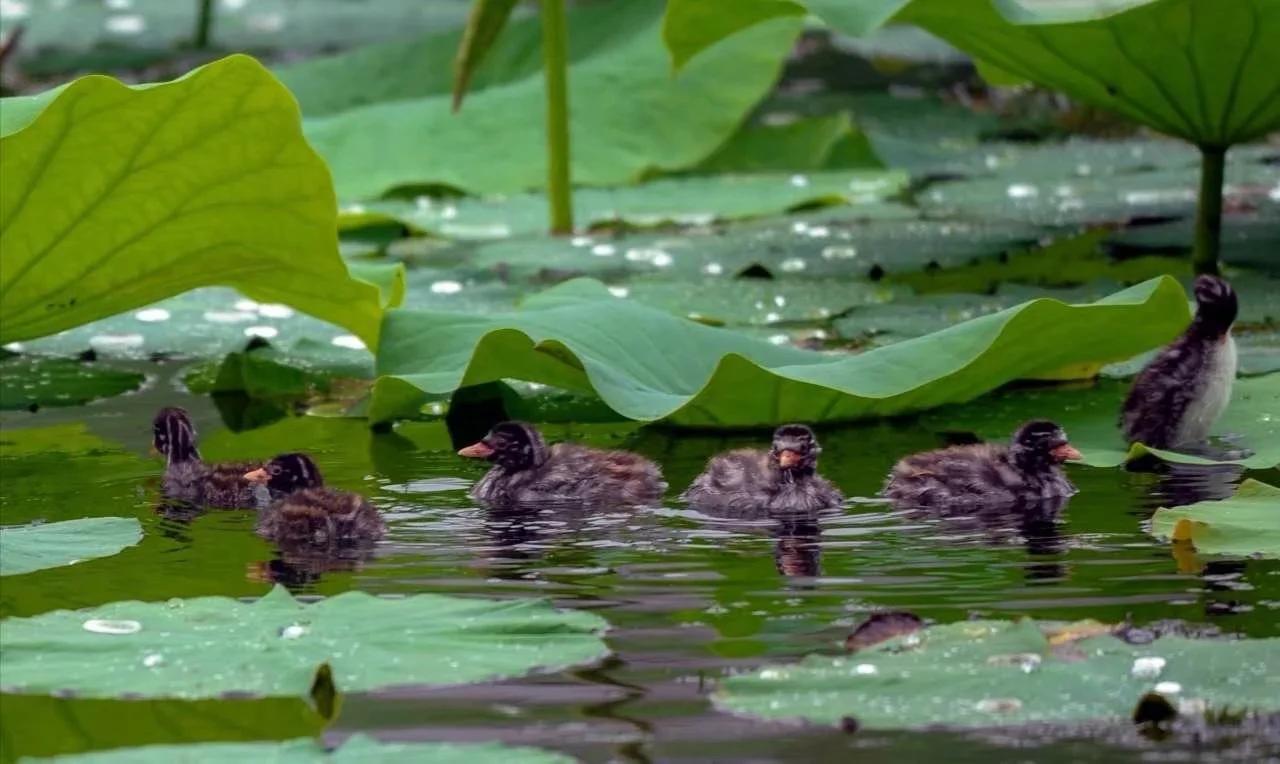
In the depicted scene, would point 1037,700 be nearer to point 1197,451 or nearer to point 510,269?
point 1197,451

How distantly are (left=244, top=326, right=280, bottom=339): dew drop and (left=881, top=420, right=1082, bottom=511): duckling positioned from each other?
3206 mm

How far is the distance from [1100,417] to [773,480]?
145 cm

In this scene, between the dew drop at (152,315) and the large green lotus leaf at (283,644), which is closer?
the large green lotus leaf at (283,644)

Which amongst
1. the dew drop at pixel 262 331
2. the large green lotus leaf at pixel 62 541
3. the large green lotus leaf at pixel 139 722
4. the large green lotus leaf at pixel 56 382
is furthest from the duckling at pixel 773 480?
the dew drop at pixel 262 331

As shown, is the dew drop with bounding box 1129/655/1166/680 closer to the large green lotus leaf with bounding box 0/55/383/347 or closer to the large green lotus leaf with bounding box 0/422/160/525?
the large green lotus leaf with bounding box 0/422/160/525

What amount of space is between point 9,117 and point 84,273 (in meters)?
0.63

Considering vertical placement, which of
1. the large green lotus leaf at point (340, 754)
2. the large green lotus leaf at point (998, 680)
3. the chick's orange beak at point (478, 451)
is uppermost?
the chick's orange beak at point (478, 451)

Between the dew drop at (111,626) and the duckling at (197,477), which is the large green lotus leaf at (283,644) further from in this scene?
the duckling at (197,477)

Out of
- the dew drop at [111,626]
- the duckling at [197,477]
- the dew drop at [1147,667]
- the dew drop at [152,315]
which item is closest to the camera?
the dew drop at [1147,667]

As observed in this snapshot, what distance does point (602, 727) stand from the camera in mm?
3711

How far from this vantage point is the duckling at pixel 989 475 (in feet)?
18.8

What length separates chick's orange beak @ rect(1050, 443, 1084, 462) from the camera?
5.89 m

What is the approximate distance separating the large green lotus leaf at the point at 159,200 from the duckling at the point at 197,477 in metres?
0.54

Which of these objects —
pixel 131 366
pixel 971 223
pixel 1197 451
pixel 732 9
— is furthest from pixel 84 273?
pixel 971 223
